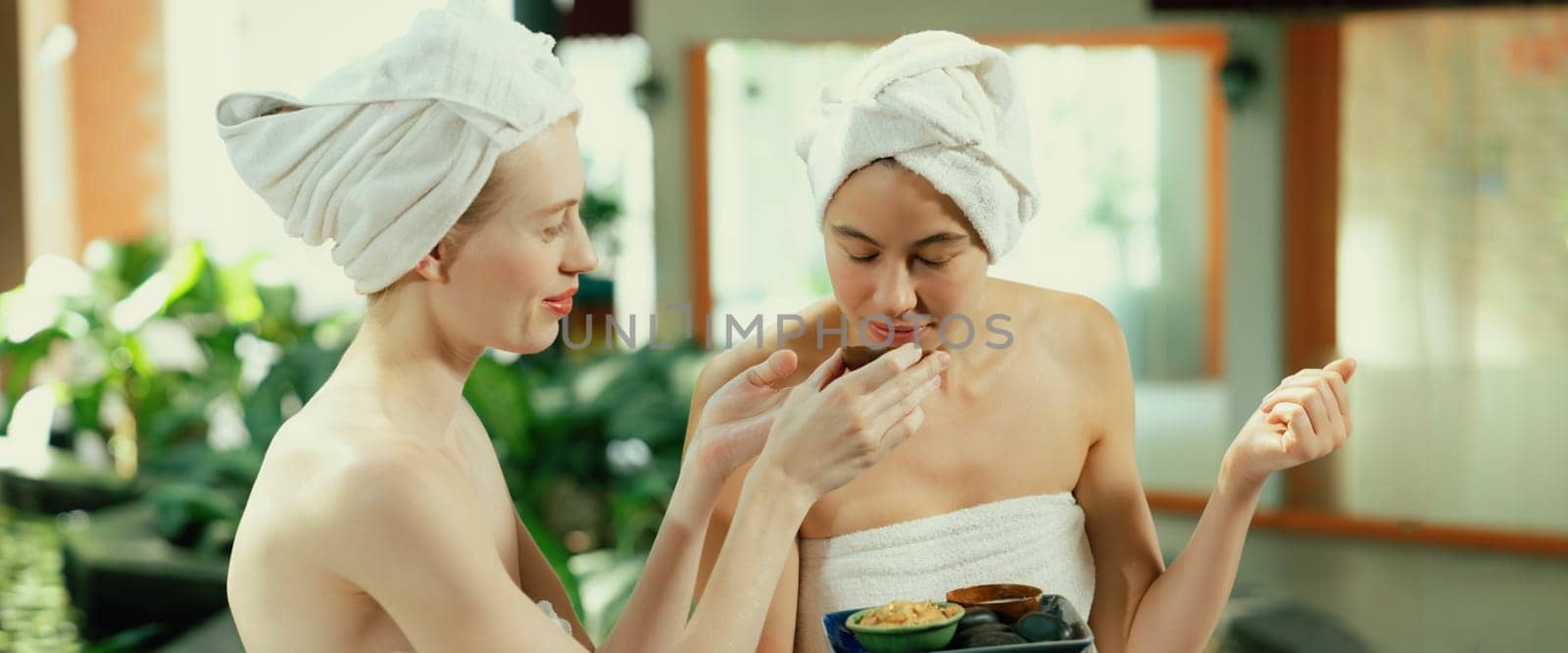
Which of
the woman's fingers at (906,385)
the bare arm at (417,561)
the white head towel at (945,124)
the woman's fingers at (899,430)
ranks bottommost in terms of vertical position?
the bare arm at (417,561)

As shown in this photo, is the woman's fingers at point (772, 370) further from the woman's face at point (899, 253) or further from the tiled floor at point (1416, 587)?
the tiled floor at point (1416, 587)

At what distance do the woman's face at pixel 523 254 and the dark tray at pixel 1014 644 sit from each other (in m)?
0.41

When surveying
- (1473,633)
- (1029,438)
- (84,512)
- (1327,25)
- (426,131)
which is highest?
(1327,25)

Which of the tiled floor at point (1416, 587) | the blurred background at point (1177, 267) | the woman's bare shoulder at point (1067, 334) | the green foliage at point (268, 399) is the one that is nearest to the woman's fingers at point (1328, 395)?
the woman's bare shoulder at point (1067, 334)

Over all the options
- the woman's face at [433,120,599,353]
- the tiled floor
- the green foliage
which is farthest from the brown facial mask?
the tiled floor

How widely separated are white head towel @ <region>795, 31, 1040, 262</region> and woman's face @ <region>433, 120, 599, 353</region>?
0.27 m

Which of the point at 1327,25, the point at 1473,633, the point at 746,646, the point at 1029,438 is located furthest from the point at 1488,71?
the point at 746,646

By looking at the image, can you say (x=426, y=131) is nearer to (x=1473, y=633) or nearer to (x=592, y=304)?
(x=1473, y=633)

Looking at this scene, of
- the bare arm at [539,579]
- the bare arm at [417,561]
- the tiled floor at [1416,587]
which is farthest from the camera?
the tiled floor at [1416,587]

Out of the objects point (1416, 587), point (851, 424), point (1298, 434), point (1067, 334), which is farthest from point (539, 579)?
point (1416, 587)

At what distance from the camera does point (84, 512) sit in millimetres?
5324

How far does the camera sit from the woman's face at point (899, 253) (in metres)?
1.44

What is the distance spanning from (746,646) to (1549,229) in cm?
617

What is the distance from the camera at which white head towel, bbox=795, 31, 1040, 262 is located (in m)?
1.39
